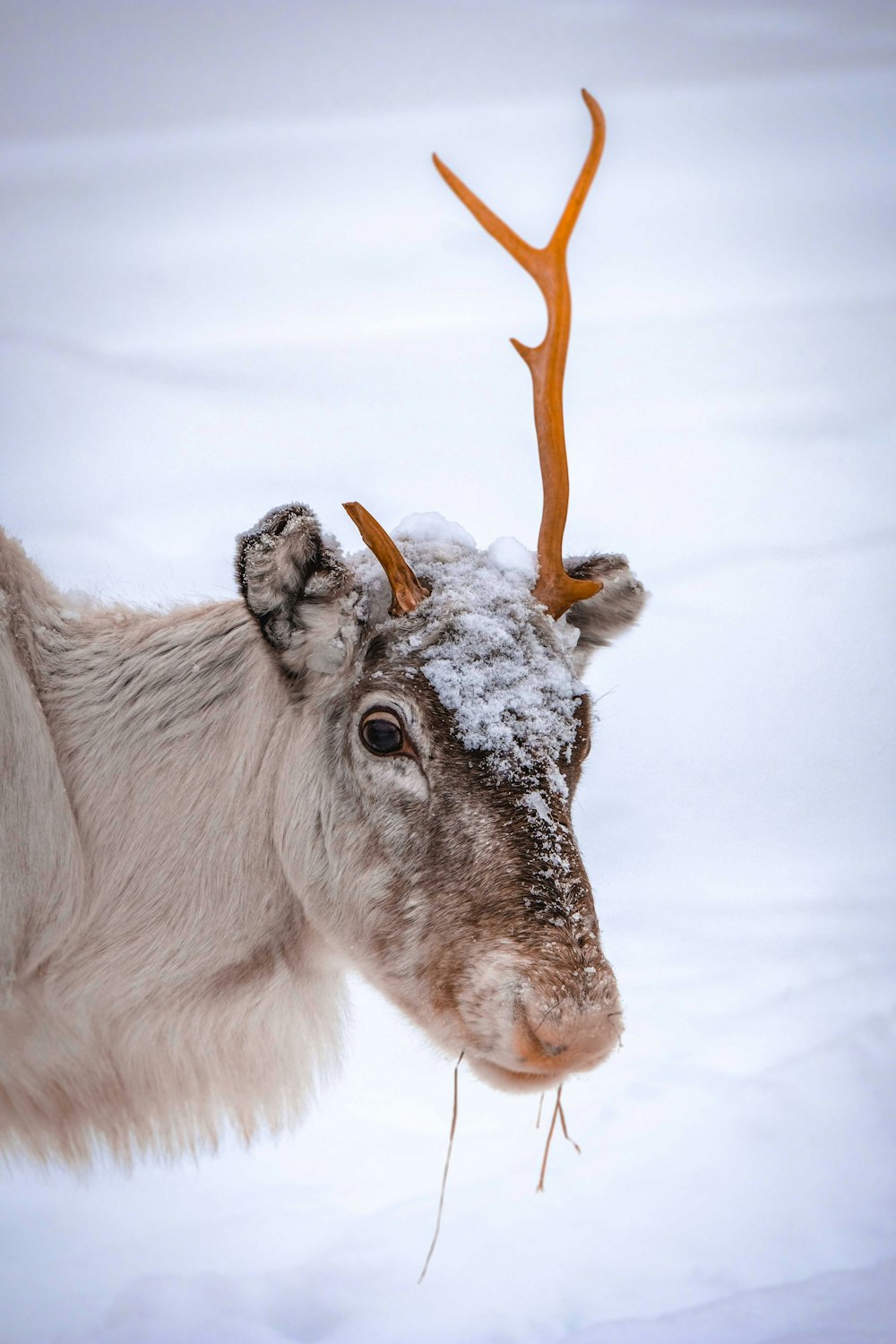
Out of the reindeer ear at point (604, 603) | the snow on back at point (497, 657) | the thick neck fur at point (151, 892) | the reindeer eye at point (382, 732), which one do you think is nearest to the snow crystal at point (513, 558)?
the snow on back at point (497, 657)

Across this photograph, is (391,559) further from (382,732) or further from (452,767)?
(452,767)

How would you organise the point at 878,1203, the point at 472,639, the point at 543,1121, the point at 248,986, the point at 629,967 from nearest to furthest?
the point at 472,639 < the point at 248,986 < the point at 878,1203 < the point at 543,1121 < the point at 629,967

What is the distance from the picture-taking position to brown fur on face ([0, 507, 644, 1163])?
2641mm

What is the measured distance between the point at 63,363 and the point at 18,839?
3815 mm

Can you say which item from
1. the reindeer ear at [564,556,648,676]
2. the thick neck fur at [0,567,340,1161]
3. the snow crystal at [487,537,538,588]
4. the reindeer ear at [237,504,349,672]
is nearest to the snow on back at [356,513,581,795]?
the snow crystal at [487,537,538,588]

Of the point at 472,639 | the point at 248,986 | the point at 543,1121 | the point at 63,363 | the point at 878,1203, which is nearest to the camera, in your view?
the point at 472,639

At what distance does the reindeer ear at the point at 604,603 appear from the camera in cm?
333

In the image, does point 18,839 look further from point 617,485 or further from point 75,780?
point 617,485

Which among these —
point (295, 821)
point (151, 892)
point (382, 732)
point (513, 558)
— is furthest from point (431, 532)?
point (151, 892)

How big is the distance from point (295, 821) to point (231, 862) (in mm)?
288

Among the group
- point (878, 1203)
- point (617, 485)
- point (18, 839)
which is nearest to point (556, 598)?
point (18, 839)

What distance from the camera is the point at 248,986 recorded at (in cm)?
318

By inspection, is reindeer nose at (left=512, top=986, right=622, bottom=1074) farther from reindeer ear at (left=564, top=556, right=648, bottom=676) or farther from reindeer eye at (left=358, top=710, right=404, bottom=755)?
reindeer ear at (left=564, top=556, right=648, bottom=676)

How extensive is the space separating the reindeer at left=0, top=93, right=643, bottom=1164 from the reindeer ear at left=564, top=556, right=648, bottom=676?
11 millimetres
